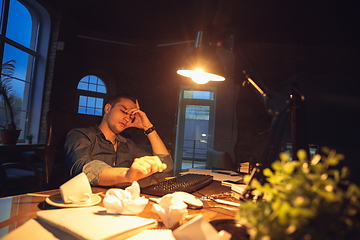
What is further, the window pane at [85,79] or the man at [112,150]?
the window pane at [85,79]

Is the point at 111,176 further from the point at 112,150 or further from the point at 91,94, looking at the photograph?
the point at 91,94

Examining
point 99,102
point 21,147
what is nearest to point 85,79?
point 99,102

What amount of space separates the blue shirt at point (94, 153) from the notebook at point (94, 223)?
0.49 m

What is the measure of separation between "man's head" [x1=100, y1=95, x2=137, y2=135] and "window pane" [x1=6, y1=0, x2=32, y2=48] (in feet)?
11.4

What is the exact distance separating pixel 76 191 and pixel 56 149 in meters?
0.95

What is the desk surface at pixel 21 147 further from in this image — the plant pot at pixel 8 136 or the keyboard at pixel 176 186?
the keyboard at pixel 176 186

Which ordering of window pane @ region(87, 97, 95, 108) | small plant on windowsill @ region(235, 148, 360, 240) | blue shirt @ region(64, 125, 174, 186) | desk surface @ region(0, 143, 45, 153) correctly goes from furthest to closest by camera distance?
window pane @ region(87, 97, 95, 108) → desk surface @ region(0, 143, 45, 153) → blue shirt @ region(64, 125, 174, 186) → small plant on windowsill @ region(235, 148, 360, 240)

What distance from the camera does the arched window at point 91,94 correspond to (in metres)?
5.12

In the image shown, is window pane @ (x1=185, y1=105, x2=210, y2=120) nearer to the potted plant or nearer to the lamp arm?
the potted plant

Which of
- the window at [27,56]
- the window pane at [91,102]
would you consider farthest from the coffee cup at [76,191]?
the window pane at [91,102]

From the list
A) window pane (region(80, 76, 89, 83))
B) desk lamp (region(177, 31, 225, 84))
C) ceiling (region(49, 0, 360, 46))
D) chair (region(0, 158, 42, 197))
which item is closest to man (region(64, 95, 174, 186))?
desk lamp (region(177, 31, 225, 84))

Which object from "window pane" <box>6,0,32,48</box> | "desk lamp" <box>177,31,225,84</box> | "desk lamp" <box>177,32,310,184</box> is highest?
"window pane" <box>6,0,32,48</box>

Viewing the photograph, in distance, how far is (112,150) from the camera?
1790mm

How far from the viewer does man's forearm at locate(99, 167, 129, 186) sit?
3.39 feet
